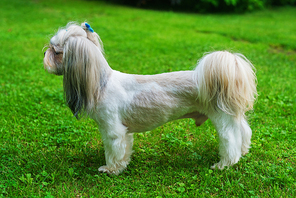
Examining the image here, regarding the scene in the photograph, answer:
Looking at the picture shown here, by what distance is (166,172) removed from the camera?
3221mm

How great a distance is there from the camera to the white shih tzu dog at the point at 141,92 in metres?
2.69

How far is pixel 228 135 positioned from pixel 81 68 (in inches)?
68.9

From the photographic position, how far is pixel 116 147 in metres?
3.02

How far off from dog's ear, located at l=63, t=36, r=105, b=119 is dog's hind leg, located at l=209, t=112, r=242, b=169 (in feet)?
4.42

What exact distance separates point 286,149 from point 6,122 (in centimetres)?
405

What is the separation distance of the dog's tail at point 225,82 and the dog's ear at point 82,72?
1075mm

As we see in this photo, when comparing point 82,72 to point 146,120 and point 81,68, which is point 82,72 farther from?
point 146,120

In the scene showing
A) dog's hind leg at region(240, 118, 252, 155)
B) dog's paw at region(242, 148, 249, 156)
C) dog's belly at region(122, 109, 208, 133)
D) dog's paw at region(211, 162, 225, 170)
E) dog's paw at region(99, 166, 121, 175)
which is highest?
dog's belly at region(122, 109, 208, 133)

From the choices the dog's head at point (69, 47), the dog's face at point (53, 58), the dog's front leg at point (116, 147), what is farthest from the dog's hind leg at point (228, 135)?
the dog's face at point (53, 58)

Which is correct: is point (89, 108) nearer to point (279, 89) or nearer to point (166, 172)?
point (166, 172)

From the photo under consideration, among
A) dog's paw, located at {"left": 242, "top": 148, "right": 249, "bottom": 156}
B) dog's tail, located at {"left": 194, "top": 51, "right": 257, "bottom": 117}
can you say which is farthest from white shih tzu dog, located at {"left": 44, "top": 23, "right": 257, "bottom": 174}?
dog's paw, located at {"left": 242, "top": 148, "right": 249, "bottom": 156}

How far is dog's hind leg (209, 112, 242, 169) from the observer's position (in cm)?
296

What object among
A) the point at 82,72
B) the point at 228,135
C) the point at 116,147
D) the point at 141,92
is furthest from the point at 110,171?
the point at 228,135

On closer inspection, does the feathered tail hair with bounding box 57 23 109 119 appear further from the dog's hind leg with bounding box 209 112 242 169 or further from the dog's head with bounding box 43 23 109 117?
the dog's hind leg with bounding box 209 112 242 169
